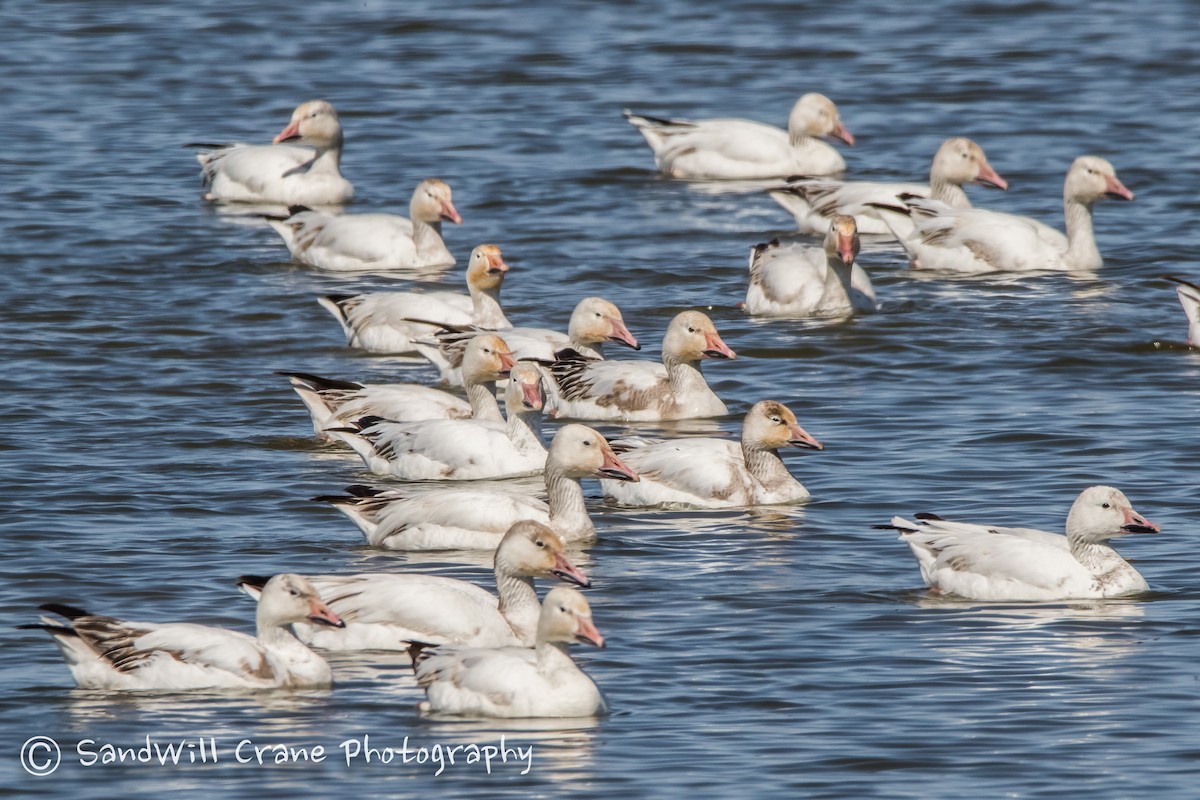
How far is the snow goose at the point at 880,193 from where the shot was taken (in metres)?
21.5

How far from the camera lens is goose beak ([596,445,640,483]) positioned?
12859mm

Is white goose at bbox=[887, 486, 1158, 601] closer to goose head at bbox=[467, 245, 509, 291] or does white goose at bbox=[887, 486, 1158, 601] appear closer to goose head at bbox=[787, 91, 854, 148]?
goose head at bbox=[467, 245, 509, 291]

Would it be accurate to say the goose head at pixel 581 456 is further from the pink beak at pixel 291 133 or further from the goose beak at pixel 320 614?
the pink beak at pixel 291 133

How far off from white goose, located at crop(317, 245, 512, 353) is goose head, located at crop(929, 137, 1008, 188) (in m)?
5.49

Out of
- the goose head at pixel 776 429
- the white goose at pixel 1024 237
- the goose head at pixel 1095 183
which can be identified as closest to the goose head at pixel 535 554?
the goose head at pixel 776 429

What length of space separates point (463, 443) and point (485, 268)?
3458 mm

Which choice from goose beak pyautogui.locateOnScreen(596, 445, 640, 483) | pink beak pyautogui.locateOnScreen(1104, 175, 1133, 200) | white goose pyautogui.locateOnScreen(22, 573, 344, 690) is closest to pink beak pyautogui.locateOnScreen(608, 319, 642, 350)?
goose beak pyautogui.locateOnScreen(596, 445, 640, 483)

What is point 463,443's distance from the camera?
1432cm

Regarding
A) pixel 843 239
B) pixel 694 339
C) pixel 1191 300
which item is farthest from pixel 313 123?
pixel 1191 300

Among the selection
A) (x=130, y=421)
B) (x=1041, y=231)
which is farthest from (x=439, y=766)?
(x=1041, y=231)

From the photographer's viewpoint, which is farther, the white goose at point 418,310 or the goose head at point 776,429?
the white goose at point 418,310

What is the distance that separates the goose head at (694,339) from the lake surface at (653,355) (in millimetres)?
710

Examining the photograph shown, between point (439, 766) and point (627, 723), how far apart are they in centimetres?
89

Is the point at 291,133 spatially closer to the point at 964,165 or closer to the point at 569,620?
the point at 964,165
